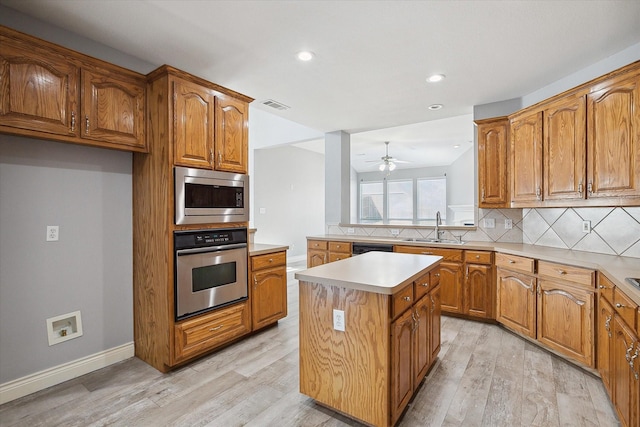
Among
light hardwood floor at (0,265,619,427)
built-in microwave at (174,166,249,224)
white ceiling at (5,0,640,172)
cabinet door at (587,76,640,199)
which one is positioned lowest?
light hardwood floor at (0,265,619,427)

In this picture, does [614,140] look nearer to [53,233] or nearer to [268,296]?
[268,296]

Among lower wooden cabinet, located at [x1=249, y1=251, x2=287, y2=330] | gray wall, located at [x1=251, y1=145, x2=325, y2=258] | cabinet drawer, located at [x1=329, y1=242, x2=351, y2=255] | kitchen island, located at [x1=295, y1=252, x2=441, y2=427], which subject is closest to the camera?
kitchen island, located at [x1=295, y1=252, x2=441, y2=427]

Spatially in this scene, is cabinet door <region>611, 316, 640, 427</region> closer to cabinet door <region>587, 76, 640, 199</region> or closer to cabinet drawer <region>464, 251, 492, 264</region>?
cabinet door <region>587, 76, 640, 199</region>

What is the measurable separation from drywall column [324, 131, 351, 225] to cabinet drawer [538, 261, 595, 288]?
2.88m

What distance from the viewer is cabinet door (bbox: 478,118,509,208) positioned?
3.54 metres

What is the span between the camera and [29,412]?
1985 millimetres

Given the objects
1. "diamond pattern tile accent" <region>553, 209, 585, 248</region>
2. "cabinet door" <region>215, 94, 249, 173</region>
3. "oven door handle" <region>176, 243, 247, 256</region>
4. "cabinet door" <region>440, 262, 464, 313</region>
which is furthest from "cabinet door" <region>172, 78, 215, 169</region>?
"diamond pattern tile accent" <region>553, 209, 585, 248</region>

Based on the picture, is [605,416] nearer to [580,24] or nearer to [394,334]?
[394,334]

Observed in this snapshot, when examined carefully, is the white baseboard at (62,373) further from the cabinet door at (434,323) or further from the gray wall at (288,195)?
the gray wall at (288,195)

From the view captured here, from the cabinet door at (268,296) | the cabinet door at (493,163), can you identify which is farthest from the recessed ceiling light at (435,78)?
the cabinet door at (268,296)

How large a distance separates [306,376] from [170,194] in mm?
1674

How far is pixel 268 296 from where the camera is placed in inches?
131

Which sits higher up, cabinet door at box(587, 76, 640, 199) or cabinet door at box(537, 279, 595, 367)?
cabinet door at box(587, 76, 640, 199)

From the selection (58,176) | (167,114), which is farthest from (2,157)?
(167,114)
